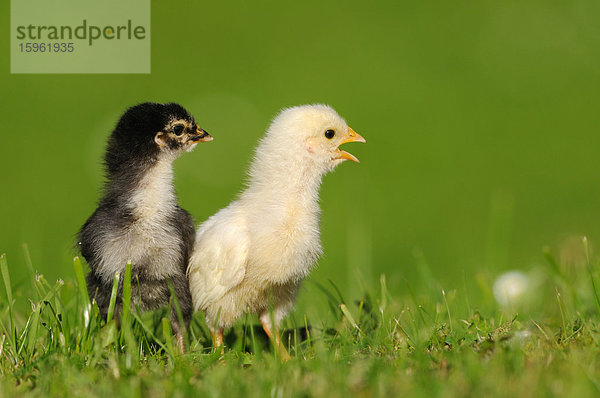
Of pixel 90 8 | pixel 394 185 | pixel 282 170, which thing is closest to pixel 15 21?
pixel 90 8

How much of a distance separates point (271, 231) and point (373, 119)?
747 centimetres

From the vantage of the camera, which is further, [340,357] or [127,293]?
[127,293]

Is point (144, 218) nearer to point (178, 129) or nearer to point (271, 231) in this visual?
point (178, 129)

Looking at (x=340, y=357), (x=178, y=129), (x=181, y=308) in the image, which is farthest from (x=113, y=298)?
(x=340, y=357)

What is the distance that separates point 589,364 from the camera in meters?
3.54

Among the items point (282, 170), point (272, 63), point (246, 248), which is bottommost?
point (246, 248)

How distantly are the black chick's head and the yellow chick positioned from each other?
549 millimetres

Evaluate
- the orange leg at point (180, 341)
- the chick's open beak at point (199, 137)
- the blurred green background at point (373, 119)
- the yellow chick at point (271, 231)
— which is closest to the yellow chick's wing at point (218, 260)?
the yellow chick at point (271, 231)

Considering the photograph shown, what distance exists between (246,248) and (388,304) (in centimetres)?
110

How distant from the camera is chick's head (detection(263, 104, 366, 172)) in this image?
4.90 meters

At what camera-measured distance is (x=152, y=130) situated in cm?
475

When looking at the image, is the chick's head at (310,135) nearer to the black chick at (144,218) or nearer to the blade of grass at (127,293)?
the black chick at (144,218)

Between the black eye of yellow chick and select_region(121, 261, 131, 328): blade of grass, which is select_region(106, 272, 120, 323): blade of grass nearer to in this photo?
A: select_region(121, 261, 131, 328): blade of grass

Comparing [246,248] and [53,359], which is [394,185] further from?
[53,359]
